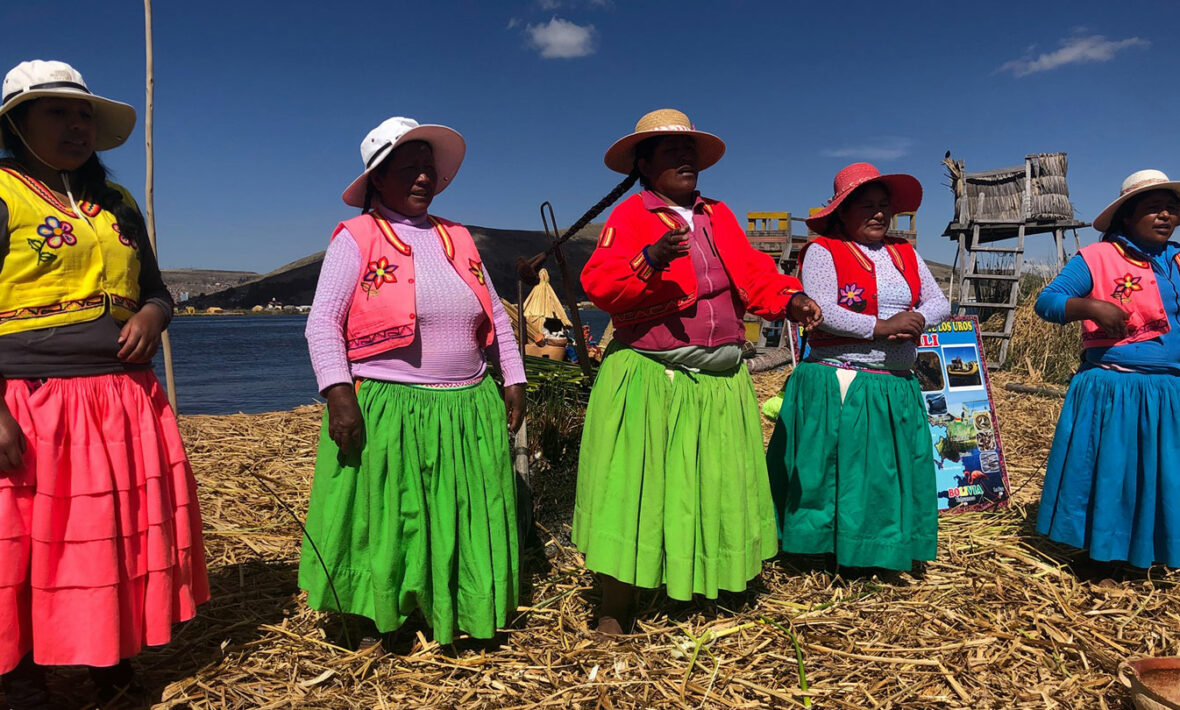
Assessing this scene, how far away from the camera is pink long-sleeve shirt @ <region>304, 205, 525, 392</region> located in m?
2.63

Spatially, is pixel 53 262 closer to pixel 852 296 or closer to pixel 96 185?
pixel 96 185

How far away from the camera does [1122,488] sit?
3.62 metres

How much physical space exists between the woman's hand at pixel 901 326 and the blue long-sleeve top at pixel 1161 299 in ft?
2.73

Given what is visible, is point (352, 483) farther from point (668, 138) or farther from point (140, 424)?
point (668, 138)

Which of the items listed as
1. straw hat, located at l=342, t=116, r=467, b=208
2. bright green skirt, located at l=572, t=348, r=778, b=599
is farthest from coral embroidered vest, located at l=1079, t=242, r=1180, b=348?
straw hat, located at l=342, t=116, r=467, b=208

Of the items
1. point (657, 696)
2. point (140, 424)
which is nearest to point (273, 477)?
point (140, 424)

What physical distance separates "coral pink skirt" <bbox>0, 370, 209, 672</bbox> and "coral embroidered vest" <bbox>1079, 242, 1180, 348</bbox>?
14.5ft

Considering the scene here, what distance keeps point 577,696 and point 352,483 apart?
1198 mm

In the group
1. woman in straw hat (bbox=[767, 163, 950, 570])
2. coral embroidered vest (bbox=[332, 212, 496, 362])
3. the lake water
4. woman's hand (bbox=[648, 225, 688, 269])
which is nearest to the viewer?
woman's hand (bbox=[648, 225, 688, 269])

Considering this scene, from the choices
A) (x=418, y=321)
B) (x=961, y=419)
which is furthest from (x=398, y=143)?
(x=961, y=419)

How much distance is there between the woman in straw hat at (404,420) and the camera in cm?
267

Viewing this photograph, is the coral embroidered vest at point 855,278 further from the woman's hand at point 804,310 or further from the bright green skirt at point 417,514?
the bright green skirt at point 417,514

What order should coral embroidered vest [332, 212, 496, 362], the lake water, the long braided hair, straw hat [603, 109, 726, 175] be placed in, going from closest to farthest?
the long braided hair < coral embroidered vest [332, 212, 496, 362] < straw hat [603, 109, 726, 175] < the lake water

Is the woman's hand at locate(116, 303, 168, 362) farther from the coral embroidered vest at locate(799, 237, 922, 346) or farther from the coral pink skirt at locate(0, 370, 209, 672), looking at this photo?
the coral embroidered vest at locate(799, 237, 922, 346)
